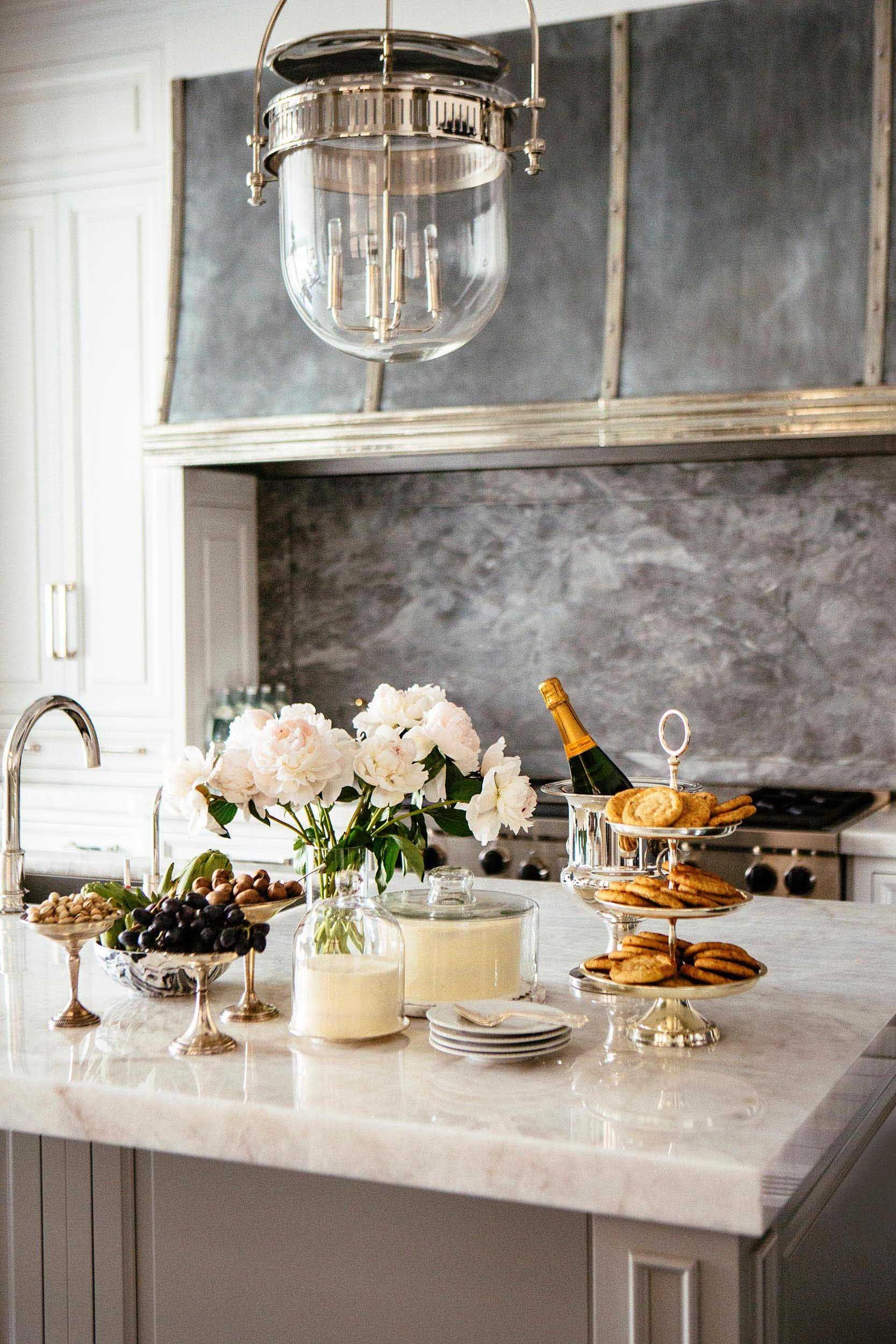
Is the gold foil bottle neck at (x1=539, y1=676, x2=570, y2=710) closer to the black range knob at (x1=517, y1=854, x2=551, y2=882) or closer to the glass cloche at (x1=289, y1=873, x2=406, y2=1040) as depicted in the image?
the glass cloche at (x1=289, y1=873, x2=406, y2=1040)

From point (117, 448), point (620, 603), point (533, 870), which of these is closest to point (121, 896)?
point (533, 870)

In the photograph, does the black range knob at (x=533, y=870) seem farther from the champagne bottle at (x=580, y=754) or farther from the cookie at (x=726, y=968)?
the cookie at (x=726, y=968)

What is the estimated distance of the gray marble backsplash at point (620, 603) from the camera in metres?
3.73

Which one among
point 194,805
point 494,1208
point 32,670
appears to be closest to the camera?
point 494,1208

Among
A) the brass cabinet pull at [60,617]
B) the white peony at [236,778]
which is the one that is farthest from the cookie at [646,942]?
the brass cabinet pull at [60,617]

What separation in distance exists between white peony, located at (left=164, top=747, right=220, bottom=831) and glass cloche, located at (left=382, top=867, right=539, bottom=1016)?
0.76ft

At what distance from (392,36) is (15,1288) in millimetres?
1380

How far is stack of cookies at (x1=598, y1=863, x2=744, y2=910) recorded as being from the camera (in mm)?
1480

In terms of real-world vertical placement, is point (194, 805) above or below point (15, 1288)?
above

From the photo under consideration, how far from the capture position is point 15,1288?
5.04 ft

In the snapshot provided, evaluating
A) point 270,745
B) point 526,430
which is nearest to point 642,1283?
point 270,745

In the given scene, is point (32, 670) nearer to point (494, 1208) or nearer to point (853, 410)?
point (853, 410)

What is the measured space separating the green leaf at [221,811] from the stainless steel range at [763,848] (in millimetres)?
1453

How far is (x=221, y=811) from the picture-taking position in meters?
1.69
